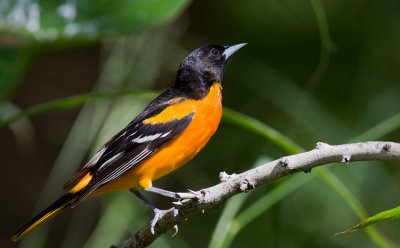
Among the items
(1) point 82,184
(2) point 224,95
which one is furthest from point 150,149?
(2) point 224,95

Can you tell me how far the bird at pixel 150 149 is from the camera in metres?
2.41

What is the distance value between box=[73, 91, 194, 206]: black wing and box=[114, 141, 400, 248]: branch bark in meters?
0.48

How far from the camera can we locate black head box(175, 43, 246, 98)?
2.84 m

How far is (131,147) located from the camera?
2.58 meters

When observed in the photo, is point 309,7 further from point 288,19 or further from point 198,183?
point 198,183

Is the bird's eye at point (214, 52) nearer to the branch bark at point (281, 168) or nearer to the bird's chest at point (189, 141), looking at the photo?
the bird's chest at point (189, 141)

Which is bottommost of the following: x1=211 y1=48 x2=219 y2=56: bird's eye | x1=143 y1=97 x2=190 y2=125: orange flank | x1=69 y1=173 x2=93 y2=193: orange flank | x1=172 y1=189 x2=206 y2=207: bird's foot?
x1=172 y1=189 x2=206 y2=207: bird's foot

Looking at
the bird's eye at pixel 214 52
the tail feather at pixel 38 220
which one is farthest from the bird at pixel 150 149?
the bird's eye at pixel 214 52

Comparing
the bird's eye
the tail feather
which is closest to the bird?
the tail feather

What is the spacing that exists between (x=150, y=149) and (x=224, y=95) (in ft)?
7.63

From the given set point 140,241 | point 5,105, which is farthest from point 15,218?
point 140,241

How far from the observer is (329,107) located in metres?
4.27

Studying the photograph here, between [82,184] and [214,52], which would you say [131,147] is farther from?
[214,52]

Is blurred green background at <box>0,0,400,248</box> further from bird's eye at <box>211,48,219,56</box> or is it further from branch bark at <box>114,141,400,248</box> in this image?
branch bark at <box>114,141,400,248</box>
